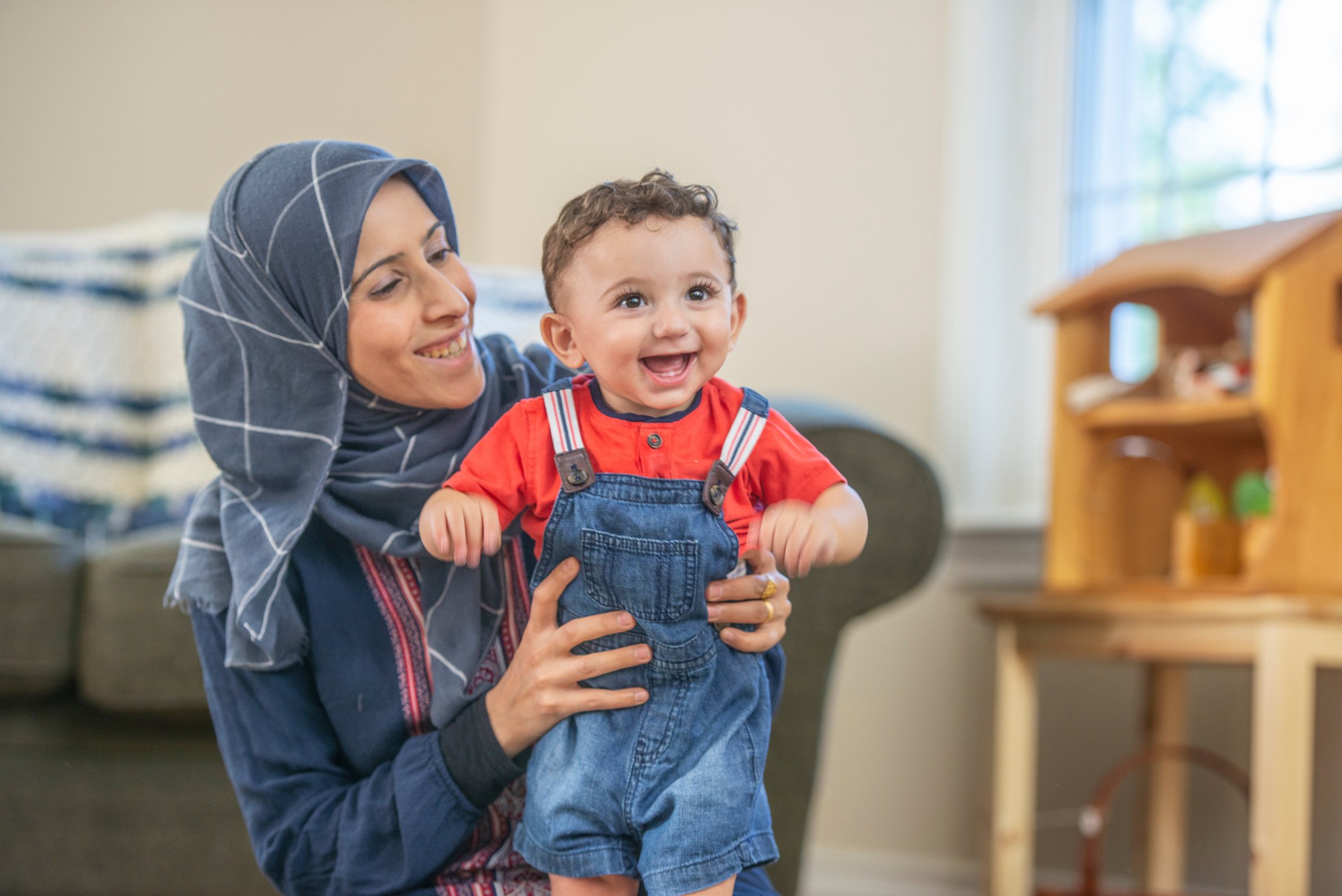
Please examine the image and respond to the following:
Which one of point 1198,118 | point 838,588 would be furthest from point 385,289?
point 1198,118

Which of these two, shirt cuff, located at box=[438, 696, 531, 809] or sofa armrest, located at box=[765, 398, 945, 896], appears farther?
sofa armrest, located at box=[765, 398, 945, 896]

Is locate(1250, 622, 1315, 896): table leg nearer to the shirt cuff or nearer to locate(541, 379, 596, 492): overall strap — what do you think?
the shirt cuff

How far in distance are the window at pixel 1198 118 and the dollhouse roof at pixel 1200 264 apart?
0.77 feet

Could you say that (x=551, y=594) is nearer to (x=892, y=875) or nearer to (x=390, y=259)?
(x=390, y=259)

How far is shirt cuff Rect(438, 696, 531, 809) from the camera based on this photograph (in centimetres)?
74

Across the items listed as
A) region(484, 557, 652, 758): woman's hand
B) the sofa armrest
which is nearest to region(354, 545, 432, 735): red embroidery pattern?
region(484, 557, 652, 758): woman's hand

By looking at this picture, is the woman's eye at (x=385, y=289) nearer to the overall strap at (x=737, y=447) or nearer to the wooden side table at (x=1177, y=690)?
the overall strap at (x=737, y=447)

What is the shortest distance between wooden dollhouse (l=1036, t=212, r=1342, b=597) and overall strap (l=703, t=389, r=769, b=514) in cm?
101

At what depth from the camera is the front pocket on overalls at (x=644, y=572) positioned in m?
0.59

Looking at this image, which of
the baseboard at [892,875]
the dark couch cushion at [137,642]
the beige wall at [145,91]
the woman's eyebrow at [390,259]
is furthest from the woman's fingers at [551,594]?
the beige wall at [145,91]

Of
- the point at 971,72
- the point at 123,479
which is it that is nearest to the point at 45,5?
the point at 123,479

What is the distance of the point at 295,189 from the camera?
2.49 ft

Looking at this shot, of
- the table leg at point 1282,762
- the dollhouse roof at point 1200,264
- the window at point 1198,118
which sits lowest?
the table leg at point 1282,762

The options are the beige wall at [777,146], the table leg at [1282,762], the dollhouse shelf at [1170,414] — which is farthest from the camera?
the dollhouse shelf at [1170,414]
